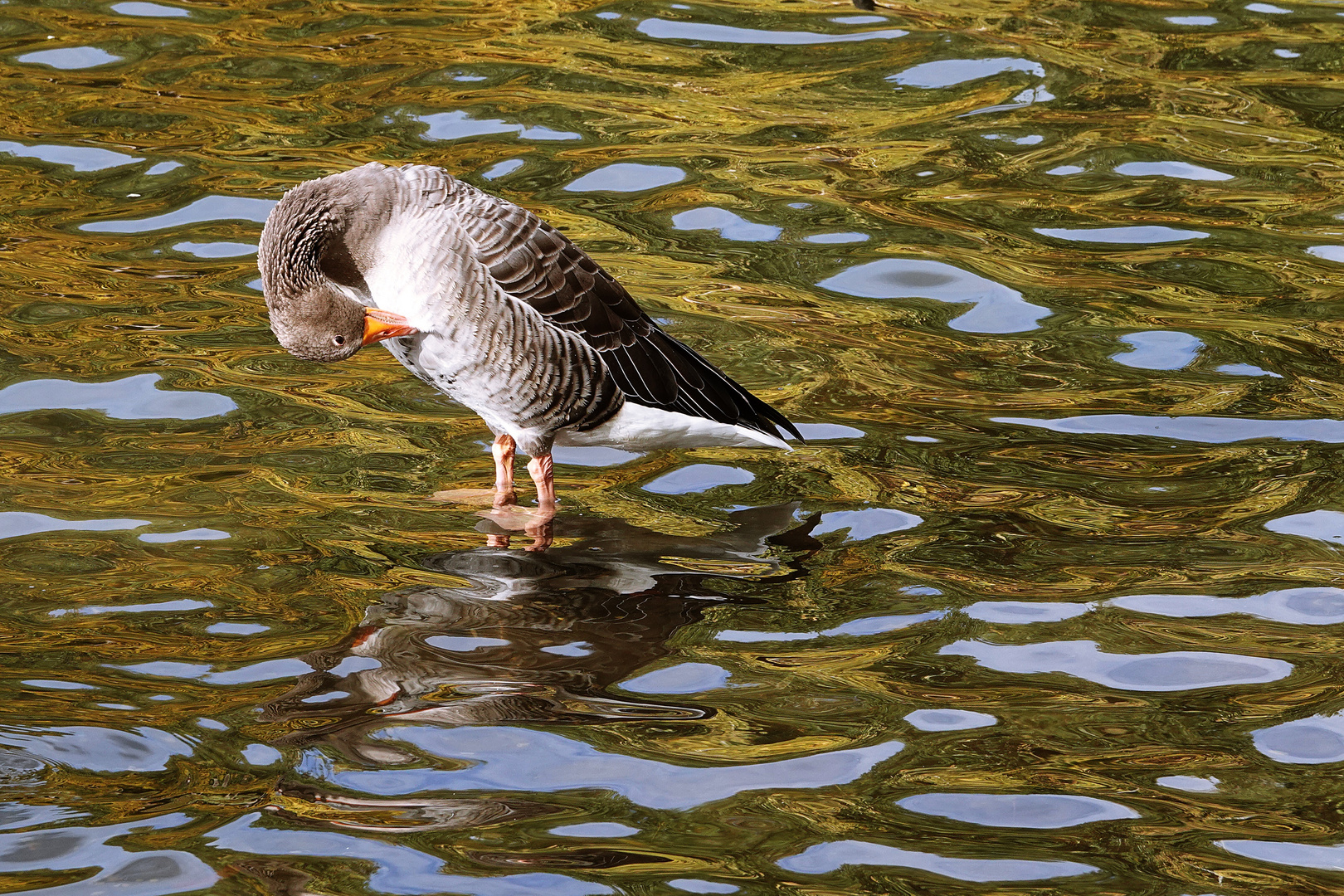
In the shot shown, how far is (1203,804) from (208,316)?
7.10 metres

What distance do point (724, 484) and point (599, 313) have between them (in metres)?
1.26

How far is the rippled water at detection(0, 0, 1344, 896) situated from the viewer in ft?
17.7

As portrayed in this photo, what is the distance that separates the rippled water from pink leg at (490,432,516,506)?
0.83ft

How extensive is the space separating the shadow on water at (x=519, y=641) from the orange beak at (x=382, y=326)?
112 cm

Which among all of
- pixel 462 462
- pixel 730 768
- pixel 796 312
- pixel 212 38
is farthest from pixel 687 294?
pixel 212 38

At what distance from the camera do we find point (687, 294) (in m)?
10.4

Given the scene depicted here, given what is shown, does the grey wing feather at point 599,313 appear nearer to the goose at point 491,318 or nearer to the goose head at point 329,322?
the goose at point 491,318

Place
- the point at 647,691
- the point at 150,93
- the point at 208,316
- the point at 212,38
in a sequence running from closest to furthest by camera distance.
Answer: the point at 647,691, the point at 208,316, the point at 150,93, the point at 212,38

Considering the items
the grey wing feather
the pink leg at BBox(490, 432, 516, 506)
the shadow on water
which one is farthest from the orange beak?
the shadow on water

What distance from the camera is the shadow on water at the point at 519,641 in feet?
19.0

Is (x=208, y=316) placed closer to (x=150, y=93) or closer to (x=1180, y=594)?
(x=150, y=93)

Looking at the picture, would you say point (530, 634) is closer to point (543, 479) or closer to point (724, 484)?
point (543, 479)

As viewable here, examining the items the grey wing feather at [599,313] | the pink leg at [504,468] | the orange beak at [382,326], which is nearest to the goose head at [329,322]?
the orange beak at [382,326]

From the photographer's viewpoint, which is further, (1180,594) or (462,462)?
(462,462)
